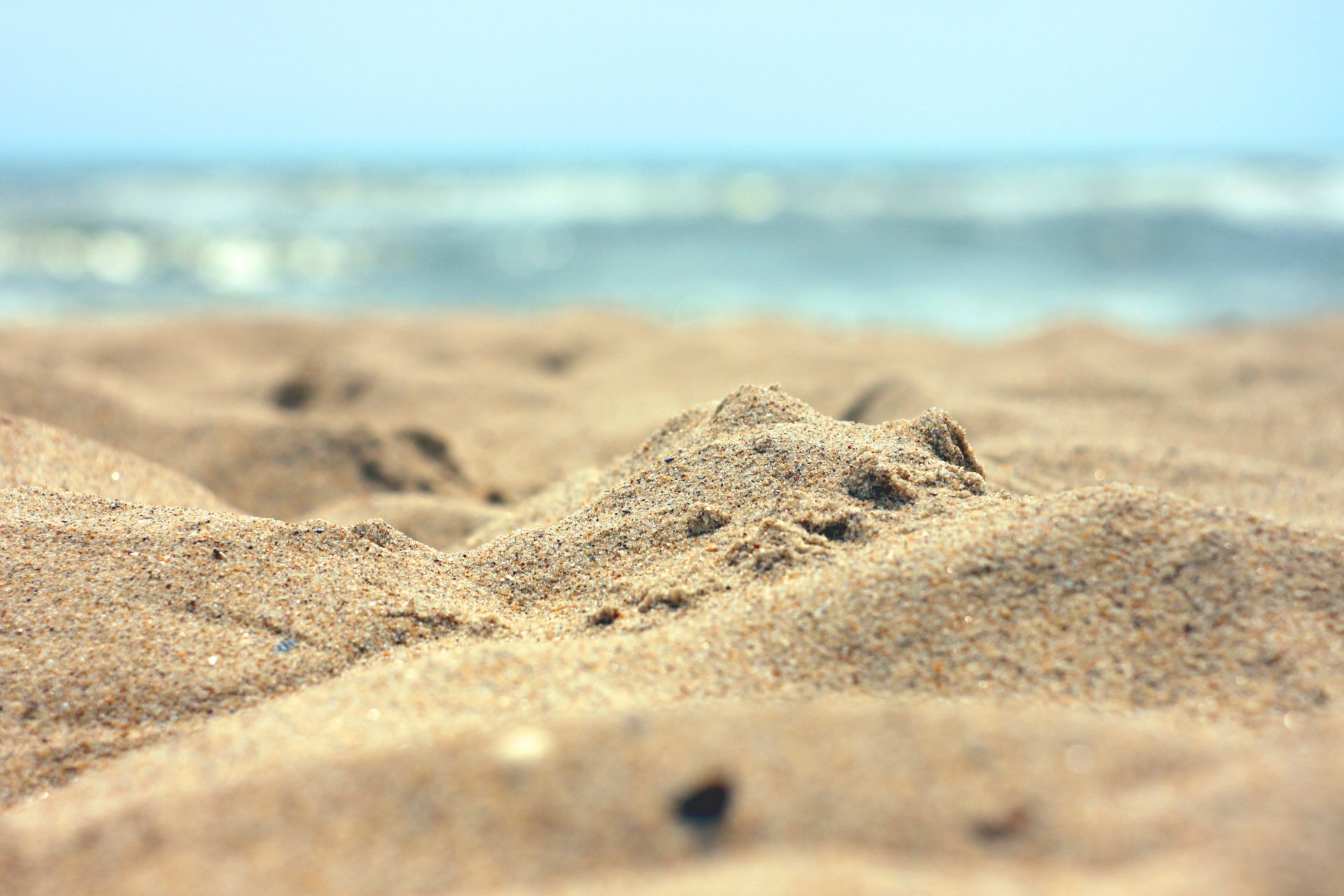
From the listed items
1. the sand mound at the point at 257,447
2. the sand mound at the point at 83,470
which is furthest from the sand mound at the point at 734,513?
the sand mound at the point at 257,447

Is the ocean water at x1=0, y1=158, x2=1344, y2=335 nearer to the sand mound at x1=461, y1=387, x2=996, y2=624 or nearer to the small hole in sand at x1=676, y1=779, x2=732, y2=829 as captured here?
the sand mound at x1=461, y1=387, x2=996, y2=624

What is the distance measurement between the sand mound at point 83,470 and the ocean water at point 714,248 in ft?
18.2

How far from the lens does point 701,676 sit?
56.8 inches

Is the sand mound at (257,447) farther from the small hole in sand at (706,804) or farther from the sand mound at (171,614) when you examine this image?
the small hole in sand at (706,804)

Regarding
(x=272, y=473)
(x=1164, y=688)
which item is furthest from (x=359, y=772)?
(x=272, y=473)

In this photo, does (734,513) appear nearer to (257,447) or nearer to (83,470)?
(83,470)

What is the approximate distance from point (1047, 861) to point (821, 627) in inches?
21.8

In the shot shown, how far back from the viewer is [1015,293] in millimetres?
9562

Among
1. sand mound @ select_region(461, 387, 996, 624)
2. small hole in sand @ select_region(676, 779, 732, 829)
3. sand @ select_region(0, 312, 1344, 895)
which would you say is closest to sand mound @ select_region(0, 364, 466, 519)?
sand @ select_region(0, 312, 1344, 895)

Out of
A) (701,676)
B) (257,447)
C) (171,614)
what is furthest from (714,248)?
(701,676)

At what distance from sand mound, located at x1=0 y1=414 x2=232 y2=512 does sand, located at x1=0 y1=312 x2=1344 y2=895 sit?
0.01m

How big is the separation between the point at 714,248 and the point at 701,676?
11.2 meters

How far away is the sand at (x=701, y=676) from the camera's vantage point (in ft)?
3.45

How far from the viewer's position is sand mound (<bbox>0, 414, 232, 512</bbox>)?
90.2 inches
